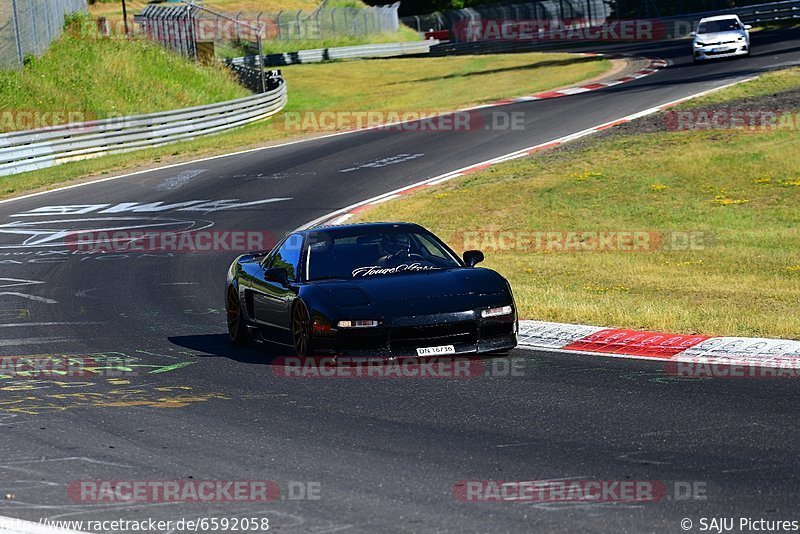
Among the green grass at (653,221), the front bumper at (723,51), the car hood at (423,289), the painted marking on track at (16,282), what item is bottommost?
the green grass at (653,221)

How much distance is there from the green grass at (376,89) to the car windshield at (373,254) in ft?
60.3

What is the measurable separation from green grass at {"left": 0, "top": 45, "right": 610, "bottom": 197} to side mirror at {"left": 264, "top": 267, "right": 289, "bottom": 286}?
1819 centimetres

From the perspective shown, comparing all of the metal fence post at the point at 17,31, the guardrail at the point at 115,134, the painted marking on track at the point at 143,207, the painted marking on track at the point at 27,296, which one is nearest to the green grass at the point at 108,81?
the metal fence post at the point at 17,31

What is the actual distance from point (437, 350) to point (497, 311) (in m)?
0.65

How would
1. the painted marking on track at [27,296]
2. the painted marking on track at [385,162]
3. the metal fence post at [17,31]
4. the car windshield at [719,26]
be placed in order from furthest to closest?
the car windshield at [719,26] → the metal fence post at [17,31] → the painted marking on track at [385,162] → the painted marking on track at [27,296]

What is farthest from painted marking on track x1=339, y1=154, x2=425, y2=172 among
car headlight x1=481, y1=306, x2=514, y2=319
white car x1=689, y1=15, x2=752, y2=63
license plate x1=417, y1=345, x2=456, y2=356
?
license plate x1=417, y1=345, x2=456, y2=356

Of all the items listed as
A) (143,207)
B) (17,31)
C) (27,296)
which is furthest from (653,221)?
(17,31)

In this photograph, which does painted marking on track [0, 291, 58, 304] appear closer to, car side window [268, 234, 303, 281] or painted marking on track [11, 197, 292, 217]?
car side window [268, 234, 303, 281]

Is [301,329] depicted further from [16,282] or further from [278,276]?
[16,282]

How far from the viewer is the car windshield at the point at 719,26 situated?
44.3 meters

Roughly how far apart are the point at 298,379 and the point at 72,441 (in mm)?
2454

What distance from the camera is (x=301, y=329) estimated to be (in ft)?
34.8

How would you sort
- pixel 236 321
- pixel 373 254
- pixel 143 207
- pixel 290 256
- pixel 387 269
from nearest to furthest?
Answer: pixel 387 269 → pixel 373 254 → pixel 290 256 → pixel 236 321 → pixel 143 207

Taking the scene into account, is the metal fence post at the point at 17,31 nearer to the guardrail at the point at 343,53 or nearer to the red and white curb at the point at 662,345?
the guardrail at the point at 343,53
